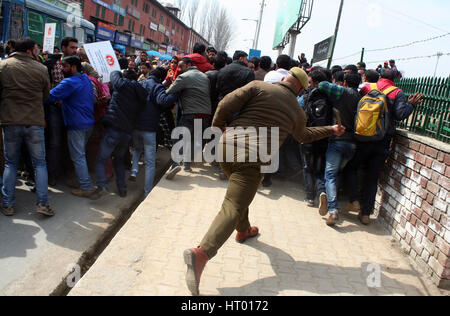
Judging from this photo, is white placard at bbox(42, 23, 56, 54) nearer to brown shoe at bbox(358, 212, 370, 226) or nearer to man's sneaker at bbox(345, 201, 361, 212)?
man's sneaker at bbox(345, 201, 361, 212)

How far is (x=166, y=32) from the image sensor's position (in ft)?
185

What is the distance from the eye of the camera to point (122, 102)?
15.8ft

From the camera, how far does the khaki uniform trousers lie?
2674 millimetres

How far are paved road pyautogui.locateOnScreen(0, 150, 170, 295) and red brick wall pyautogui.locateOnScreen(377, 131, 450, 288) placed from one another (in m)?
3.49

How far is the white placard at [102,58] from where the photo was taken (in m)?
5.39

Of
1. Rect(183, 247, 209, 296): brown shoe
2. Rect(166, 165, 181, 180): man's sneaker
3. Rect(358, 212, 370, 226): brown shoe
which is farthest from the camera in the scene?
Rect(166, 165, 181, 180): man's sneaker

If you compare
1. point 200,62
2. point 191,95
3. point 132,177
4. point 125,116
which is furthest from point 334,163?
point 132,177

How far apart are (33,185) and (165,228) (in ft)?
7.77

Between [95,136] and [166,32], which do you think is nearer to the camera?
[95,136]

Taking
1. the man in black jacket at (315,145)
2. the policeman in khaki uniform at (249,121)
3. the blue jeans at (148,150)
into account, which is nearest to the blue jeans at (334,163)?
the man in black jacket at (315,145)

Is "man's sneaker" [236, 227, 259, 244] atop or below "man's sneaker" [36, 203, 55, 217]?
atop

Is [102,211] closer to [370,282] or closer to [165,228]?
[165,228]

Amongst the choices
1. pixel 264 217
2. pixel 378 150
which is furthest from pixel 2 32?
pixel 378 150

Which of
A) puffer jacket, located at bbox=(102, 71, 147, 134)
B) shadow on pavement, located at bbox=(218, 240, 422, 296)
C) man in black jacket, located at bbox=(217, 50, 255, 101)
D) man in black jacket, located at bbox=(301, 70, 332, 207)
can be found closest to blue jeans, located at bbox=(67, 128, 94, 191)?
puffer jacket, located at bbox=(102, 71, 147, 134)
